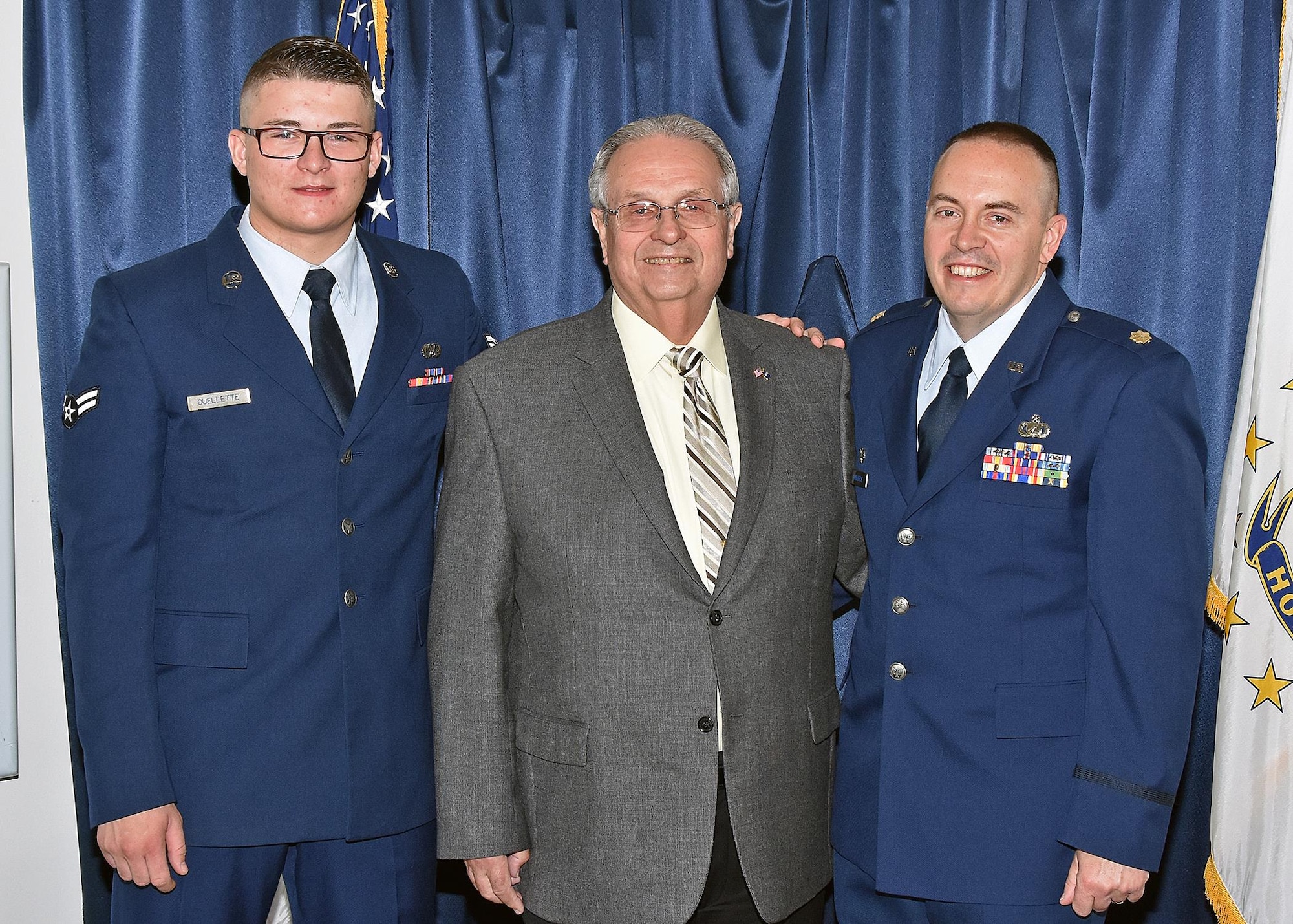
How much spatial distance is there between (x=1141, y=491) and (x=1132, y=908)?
1.67 m

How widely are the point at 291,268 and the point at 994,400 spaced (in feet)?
4.17

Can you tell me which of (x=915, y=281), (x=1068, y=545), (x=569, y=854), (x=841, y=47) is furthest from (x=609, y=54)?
(x=569, y=854)

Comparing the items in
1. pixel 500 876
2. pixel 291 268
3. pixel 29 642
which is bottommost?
pixel 500 876

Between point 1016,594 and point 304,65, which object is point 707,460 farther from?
point 304,65

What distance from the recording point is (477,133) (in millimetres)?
2889

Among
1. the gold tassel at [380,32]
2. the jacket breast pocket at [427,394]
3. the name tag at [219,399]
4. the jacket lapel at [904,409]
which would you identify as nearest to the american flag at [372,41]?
the gold tassel at [380,32]

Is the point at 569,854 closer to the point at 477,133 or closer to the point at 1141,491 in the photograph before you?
the point at 1141,491

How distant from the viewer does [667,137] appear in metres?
2.15

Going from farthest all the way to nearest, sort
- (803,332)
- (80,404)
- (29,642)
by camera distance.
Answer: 1. (29,642)
2. (803,332)
3. (80,404)

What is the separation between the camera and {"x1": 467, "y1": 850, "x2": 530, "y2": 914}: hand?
2.03 metres

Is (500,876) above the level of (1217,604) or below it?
below

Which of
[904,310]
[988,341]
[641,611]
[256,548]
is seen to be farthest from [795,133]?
[256,548]

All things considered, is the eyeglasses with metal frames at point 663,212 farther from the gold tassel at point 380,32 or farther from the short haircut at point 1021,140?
the gold tassel at point 380,32

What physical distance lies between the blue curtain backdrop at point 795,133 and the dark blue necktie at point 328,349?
0.82m
